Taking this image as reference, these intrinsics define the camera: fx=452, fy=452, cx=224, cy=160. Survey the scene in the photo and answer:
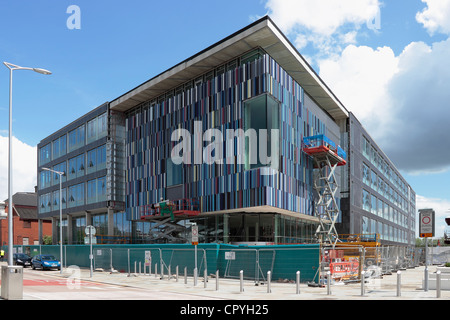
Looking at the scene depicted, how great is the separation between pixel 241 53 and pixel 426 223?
26906 mm

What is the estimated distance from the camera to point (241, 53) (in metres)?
43.0

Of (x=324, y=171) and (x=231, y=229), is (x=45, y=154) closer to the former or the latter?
(x=231, y=229)

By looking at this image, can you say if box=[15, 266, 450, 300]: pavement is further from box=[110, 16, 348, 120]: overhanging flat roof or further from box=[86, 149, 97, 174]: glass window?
box=[86, 149, 97, 174]: glass window

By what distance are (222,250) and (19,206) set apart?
264ft

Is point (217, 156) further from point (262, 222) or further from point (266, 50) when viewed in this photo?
point (266, 50)

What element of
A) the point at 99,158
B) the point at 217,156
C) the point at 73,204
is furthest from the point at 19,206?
the point at 217,156

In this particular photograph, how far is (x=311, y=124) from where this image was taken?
1950 inches

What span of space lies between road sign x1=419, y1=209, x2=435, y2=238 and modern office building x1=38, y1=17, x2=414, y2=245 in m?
18.4

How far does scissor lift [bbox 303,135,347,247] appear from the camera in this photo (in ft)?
152

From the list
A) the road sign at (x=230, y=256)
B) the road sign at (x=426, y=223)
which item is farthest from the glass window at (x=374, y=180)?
the road sign at (x=426, y=223)

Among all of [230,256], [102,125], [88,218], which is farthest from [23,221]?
[230,256]

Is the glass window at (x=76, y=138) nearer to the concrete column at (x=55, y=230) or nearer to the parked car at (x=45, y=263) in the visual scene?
the concrete column at (x=55, y=230)

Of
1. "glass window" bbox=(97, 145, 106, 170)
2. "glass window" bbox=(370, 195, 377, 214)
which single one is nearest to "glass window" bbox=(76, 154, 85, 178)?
"glass window" bbox=(97, 145, 106, 170)

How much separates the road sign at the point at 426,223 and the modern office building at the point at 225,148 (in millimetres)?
18434
